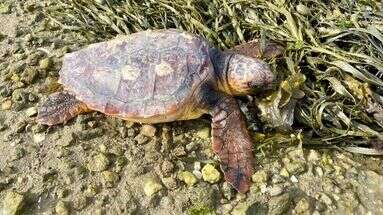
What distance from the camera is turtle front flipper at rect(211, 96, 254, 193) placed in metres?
2.62

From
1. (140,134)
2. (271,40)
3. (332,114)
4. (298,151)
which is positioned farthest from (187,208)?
(271,40)

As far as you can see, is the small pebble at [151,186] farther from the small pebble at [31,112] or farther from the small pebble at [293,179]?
the small pebble at [31,112]

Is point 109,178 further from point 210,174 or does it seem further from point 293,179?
point 293,179

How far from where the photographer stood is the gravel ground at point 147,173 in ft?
8.30

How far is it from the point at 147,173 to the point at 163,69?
567 millimetres

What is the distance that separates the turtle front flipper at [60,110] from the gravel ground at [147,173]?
4 centimetres

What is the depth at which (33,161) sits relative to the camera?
268 centimetres

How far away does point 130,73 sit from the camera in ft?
8.91

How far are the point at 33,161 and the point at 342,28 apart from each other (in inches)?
78.0

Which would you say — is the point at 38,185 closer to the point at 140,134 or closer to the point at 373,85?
the point at 140,134

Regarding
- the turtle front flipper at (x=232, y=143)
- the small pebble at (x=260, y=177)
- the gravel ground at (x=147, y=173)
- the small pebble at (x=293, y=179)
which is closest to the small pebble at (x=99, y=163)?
the gravel ground at (x=147, y=173)

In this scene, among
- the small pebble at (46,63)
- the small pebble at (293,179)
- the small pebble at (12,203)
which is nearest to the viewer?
the small pebble at (12,203)

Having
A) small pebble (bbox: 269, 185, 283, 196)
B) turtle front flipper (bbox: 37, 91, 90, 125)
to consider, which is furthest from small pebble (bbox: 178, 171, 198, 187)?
turtle front flipper (bbox: 37, 91, 90, 125)

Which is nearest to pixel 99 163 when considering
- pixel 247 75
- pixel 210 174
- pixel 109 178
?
pixel 109 178
